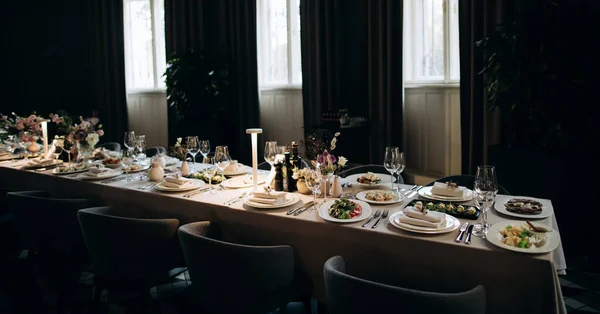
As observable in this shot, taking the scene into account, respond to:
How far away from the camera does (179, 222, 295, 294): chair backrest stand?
2066 mm

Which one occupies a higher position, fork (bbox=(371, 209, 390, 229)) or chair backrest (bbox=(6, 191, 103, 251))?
fork (bbox=(371, 209, 390, 229))

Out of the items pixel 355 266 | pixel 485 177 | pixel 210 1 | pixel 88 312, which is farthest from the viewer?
pixel 210 1

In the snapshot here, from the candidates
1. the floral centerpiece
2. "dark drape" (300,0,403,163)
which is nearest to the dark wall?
"dark drape" (300,0,403,163)

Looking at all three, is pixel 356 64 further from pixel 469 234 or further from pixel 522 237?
pixel 522 237

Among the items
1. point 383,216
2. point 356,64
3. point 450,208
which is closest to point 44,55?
point 356,64

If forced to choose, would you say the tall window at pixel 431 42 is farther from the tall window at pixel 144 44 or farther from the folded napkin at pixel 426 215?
the tall window at pixel 144 44

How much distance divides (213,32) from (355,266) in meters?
6.07

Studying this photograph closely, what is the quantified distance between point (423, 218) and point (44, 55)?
8.57 m

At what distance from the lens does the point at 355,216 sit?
7.52 ft

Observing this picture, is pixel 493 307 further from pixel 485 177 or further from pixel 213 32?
pixel 213 32

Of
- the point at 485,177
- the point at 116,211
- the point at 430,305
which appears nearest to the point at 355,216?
the point at 485,177

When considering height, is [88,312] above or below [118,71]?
below

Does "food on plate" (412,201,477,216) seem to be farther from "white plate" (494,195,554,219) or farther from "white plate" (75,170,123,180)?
"white plate" (75,170,123,180)

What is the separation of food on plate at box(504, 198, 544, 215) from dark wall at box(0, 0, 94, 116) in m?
8.35
